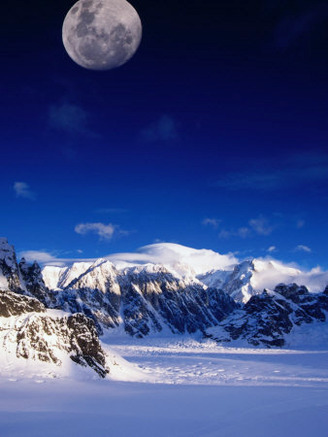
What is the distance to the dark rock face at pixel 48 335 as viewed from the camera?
53.2 metres

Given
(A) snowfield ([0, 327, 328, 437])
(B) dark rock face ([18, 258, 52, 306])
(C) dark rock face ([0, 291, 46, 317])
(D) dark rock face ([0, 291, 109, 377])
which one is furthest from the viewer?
(B) dark rock face ([18, 258, 52, 306])

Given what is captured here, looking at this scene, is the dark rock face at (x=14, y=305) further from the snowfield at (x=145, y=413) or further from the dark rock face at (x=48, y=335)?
the snowfield at (x=145, y=413)

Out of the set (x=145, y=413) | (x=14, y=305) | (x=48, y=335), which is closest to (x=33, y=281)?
(x=14, y=305)

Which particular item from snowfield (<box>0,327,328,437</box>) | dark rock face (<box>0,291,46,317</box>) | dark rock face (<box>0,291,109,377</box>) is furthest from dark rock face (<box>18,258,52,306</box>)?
snowfield (<box>0,327,328,437</box>)

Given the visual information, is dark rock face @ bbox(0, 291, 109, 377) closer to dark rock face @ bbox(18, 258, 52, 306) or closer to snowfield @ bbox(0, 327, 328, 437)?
snowfield @ bbox(0, 327, 328, 437)

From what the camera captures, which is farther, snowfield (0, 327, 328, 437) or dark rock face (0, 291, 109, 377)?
dark rock face (0, 291, 109, 377)

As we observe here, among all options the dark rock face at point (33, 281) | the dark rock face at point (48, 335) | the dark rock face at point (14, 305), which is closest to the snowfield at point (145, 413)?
the dark rock face at point (48, 335)

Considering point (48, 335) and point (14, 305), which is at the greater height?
point (14, 305)

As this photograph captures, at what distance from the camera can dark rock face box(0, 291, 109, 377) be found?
53.2m

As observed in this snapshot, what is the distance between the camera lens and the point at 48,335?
56.0 m

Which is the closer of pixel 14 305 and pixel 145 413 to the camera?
pixel 145 413

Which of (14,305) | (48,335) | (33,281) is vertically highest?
(33,281)

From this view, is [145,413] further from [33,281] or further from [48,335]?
[33,281]

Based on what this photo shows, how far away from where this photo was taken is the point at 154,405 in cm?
3009
